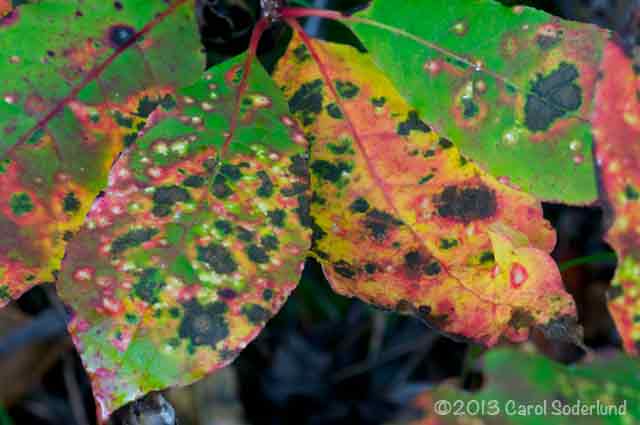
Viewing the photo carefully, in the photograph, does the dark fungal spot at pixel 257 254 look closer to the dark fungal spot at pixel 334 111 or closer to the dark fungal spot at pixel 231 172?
the dark fungal spot at pixel 231 172

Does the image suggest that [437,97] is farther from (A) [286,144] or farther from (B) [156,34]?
(B) [156,34]

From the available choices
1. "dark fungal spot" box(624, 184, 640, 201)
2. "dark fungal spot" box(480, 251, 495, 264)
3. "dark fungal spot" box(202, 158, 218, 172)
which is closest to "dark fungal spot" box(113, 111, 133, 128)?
"dark fungal spot" box(202, 158, 218, 172)

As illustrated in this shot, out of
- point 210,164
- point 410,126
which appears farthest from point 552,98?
point 210,164

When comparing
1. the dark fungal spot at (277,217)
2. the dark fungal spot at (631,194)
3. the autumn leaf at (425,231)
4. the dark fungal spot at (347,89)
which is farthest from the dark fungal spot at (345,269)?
the dark fungal spot at (631,194)

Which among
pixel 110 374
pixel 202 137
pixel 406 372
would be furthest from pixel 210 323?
pixel 406 372

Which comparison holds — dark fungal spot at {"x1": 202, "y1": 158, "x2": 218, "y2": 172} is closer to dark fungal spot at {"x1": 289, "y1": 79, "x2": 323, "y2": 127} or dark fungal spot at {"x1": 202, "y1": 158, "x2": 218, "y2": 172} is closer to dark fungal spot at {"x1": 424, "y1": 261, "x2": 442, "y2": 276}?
dark fungal spot at {"x1": 289, "y1": 79, "x2": 323, "y2": 127}

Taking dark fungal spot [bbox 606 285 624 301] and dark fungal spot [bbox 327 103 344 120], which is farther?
dark fungal spot [bbox 327 103 344 120]

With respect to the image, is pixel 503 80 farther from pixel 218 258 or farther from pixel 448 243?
pixel 218 258

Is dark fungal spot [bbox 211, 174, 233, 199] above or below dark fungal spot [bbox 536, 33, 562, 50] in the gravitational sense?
below
